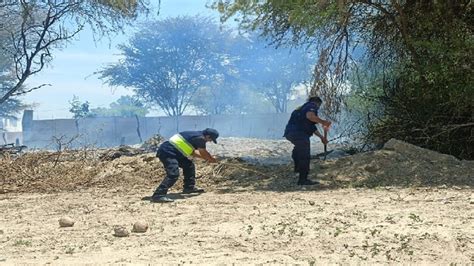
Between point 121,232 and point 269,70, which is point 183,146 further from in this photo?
point 269,70

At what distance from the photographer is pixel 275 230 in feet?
20.9

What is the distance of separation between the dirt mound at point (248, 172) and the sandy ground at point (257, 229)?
112cm

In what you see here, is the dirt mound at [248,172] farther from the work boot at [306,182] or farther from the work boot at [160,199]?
the work boot at [160,199]

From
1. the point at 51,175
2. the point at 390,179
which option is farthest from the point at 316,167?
the point at 51,175

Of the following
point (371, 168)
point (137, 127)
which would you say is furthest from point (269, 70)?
point (371, 168)

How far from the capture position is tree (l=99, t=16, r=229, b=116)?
1756 inches

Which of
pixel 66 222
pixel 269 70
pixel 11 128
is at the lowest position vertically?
pixel 11 128

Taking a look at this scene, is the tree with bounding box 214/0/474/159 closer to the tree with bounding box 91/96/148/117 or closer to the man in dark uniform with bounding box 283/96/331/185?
the man in dark uniform with bounding box 283/96/331/185

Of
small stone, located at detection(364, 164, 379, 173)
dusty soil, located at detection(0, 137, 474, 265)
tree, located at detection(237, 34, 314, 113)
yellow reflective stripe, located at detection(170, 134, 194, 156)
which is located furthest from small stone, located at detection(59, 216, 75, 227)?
tree, located at detection(237, 34, 314, 113)

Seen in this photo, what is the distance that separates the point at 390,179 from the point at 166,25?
121 feet

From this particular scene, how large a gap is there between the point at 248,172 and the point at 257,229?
5.49 meters

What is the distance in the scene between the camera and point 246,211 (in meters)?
7.85

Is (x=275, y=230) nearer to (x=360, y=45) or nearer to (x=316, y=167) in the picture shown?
(x=316, y=167)

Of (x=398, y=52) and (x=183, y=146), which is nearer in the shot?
(x=183, y=146)
